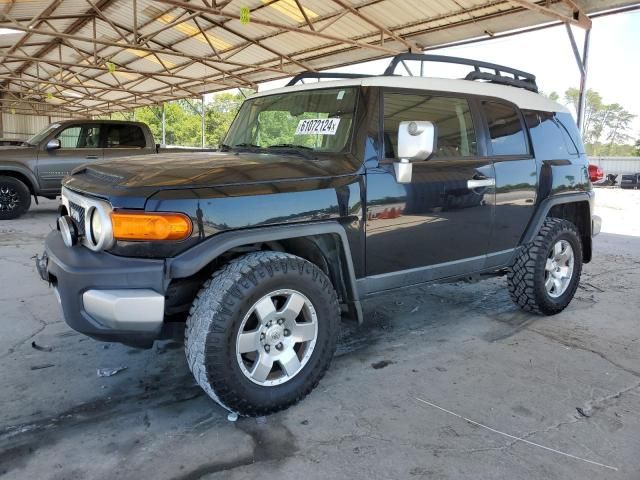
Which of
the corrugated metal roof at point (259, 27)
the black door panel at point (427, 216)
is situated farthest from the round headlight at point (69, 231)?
the corrugated metal roof at point (259, 27)

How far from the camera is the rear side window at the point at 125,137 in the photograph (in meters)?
9.46

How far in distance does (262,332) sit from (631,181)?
2489 cm

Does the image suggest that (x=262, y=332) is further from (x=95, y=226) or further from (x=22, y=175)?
(x=22, y=175)

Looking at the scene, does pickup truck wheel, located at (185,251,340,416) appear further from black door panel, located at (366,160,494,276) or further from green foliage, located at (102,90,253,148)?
→ green foliage, located at (102,90,253,148)

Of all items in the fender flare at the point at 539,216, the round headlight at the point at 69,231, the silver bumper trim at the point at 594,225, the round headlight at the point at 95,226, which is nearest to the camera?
the round headlight at the point at 95,226

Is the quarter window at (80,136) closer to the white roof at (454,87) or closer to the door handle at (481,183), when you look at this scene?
the white roof at (454,87)

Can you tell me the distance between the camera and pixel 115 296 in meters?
2.32

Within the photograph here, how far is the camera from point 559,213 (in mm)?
4473

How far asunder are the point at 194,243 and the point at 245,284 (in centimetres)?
32

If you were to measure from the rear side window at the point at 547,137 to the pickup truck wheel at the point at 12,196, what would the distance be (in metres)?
8.61

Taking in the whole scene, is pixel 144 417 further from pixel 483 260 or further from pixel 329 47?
pixel 329 47

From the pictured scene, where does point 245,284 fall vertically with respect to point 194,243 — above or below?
below

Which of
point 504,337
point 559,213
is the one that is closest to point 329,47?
point 559,213

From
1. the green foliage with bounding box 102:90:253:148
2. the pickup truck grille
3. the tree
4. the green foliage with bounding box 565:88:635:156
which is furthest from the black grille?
the green foliage with bounding box 565:88:635:156
